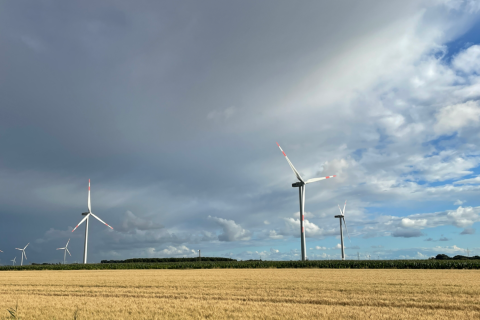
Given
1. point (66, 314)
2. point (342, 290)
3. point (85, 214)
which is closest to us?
point (66, 314)

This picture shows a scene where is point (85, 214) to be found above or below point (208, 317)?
above

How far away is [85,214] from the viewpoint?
125625 millimetres

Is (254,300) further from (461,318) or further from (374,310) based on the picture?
(461,318)

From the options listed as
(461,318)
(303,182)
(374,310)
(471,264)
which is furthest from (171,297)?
(303,182)

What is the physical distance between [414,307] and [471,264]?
191 ft

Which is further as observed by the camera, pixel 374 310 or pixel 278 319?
pixel 374 310

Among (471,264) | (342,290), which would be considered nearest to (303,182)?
(471,264)

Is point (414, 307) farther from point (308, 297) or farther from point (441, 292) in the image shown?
point (441, 292)

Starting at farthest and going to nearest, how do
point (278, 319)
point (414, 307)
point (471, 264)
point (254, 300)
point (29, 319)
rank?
point (471, 264) → point (254, 300) → point (414, 307) → point (29, 319) → point (278, 319)

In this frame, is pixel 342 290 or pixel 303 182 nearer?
pixel 342 290

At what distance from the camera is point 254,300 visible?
1980 centimetres

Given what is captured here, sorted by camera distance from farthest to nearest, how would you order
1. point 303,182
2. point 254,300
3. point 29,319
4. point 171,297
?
1. point 303,182
2. point 171,297
3. point 254,300
4. point 29,319

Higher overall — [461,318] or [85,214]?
[85,214]

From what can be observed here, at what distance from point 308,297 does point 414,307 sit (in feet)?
19.0
